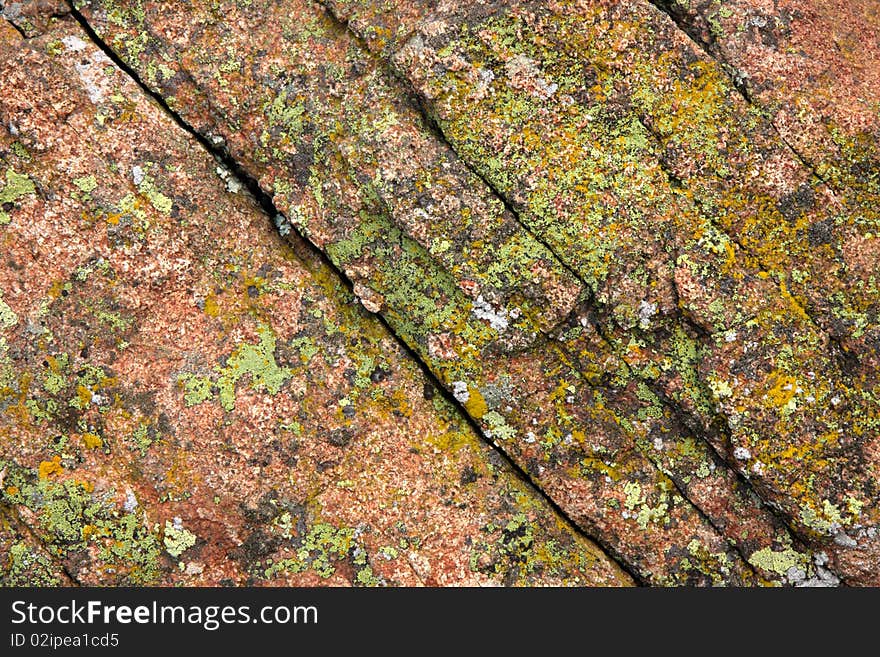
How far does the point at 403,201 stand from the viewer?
22.7 feet

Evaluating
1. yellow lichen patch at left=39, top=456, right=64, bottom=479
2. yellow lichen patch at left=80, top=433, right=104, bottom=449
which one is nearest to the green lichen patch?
yellow lichen patch at left=80, top=433, right=104, bottom=449

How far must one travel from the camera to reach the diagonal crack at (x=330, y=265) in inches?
282

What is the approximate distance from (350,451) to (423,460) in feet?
2.42

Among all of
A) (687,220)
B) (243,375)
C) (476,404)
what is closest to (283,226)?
(243,375)

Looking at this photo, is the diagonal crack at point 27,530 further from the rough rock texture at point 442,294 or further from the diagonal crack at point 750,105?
the diagonal crack at point 750,105

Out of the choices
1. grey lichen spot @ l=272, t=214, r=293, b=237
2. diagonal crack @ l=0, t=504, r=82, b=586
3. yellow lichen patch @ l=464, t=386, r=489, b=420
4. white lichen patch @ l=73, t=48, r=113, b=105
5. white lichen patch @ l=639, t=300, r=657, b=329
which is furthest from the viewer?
grey lichen spot @ l=272, t=214, r=293, b=237

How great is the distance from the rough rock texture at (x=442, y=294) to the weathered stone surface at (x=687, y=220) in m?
0.03

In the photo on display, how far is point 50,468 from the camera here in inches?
266

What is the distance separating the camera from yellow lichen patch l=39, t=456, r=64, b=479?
6746 millimetres

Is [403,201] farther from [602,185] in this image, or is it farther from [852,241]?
[852,241]

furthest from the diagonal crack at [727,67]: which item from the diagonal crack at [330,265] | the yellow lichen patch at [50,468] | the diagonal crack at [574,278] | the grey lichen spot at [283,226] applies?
the yellow lichen patch at [50,468]

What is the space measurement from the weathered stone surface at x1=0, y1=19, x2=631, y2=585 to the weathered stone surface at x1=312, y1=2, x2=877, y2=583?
6.47ft

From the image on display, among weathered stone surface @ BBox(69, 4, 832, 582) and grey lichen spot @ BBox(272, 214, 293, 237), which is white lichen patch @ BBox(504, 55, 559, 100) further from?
grey lichen spot @ BBox(272, 214, 293, 237)

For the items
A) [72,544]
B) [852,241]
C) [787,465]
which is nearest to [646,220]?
[852,241]
